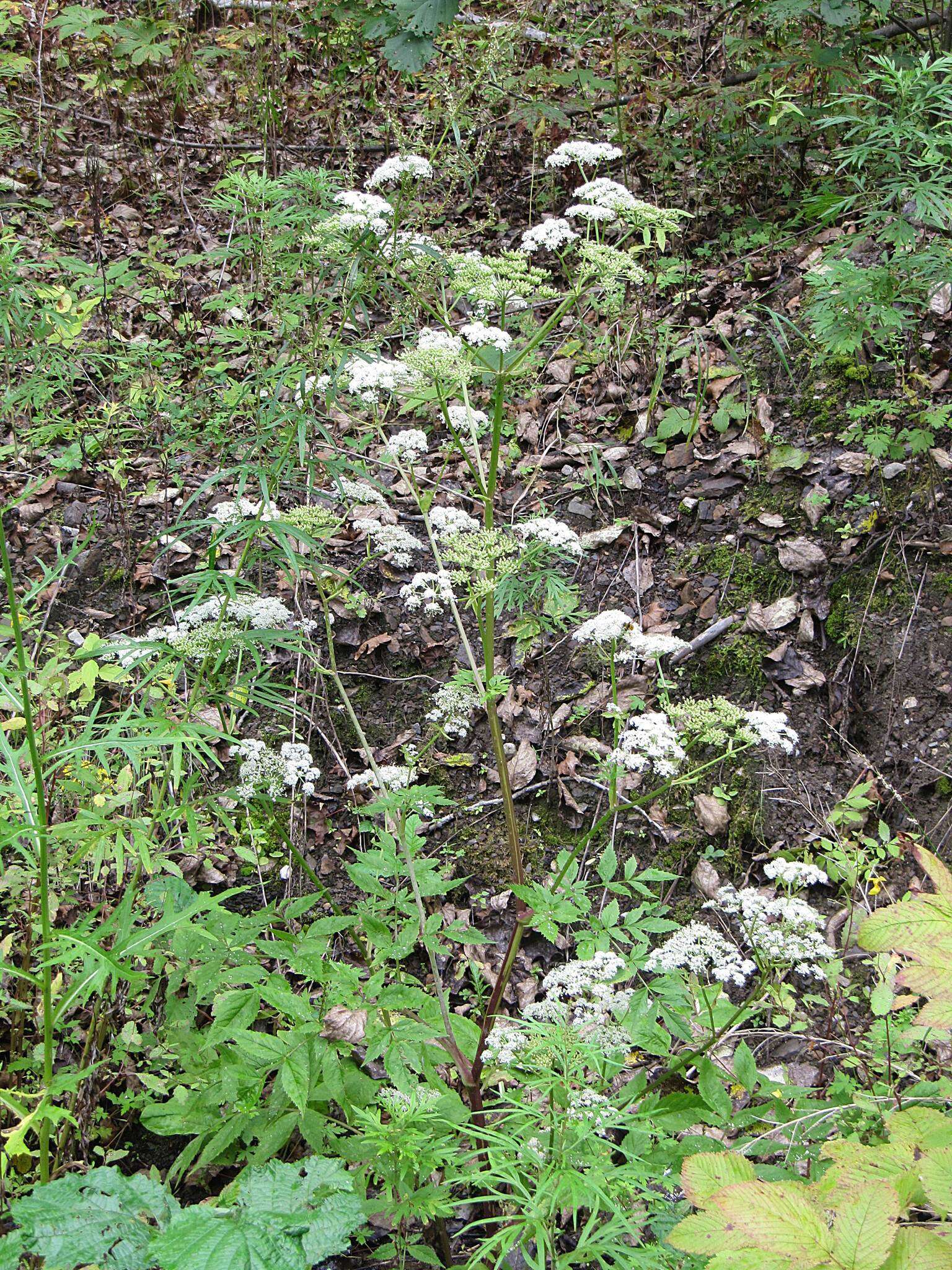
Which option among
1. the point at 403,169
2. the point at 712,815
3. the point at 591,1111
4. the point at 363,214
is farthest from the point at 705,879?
the point at 403,169

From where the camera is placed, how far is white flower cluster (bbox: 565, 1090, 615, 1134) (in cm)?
159

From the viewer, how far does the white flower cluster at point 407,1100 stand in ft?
5.44

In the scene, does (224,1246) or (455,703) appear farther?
(455,703)

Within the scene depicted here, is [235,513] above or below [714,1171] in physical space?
above

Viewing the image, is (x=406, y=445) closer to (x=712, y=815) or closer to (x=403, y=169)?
(x=403, y=169)

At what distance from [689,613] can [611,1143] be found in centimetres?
244

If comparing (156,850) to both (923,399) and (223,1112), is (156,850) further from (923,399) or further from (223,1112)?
(923,399)

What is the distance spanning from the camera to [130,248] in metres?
5.71

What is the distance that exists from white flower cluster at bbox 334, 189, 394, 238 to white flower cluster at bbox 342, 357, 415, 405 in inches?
13.5

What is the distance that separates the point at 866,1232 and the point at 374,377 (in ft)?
6.69

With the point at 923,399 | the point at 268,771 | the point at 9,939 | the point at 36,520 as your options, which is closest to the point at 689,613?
the point at 923,399

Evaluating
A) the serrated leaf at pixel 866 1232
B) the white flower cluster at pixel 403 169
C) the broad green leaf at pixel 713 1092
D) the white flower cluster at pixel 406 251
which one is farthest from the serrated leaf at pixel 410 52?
the serrated leaf at pixel 866 1232

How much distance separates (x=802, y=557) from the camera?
361 centimetres

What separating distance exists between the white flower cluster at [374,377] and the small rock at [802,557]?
6.19 feet
